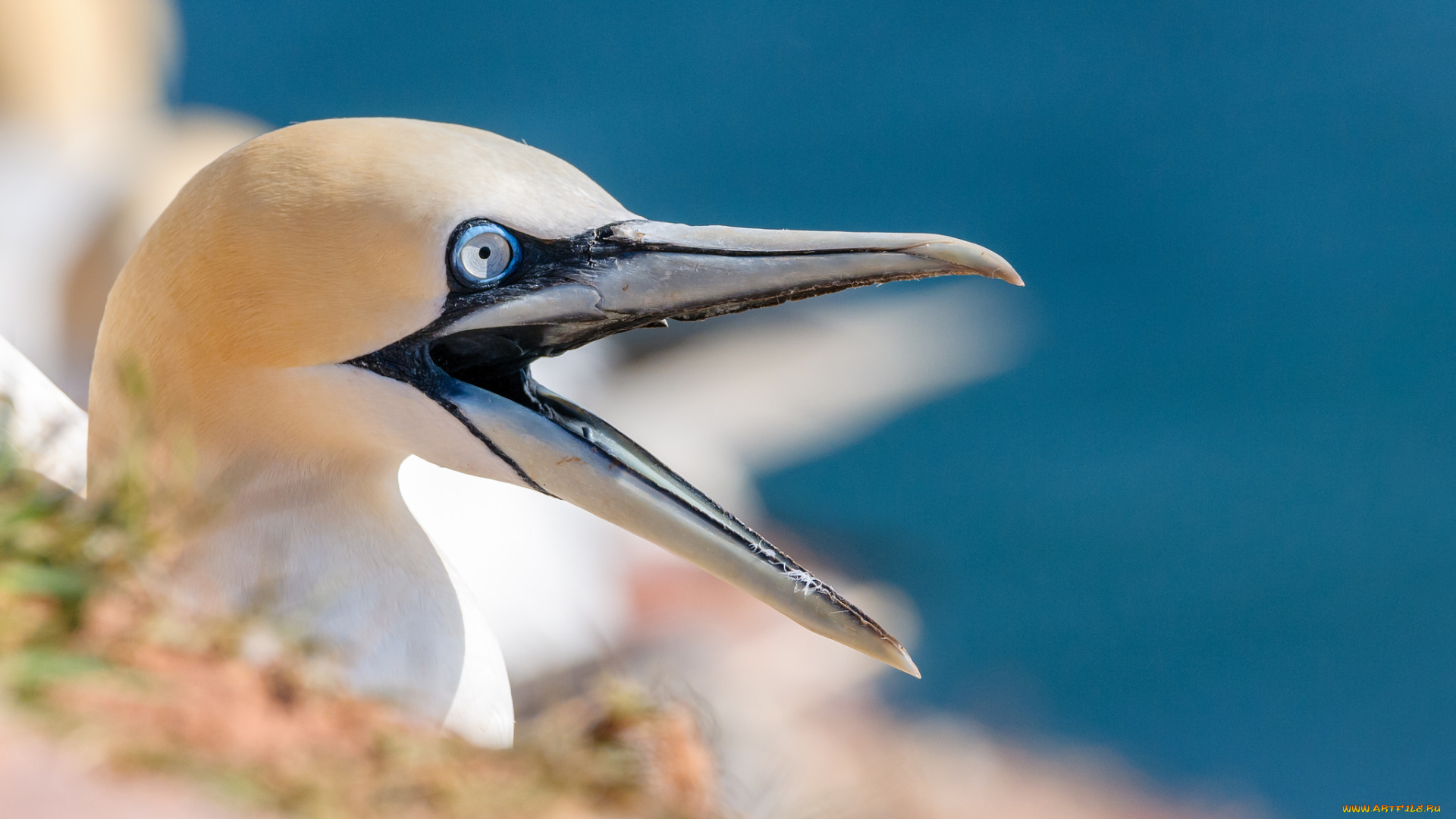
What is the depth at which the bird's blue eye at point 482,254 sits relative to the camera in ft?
6.48

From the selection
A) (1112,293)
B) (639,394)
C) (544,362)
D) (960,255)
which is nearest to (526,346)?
(960,255)

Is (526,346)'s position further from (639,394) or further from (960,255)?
(639,394)

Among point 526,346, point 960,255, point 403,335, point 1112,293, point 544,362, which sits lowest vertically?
point 403,335

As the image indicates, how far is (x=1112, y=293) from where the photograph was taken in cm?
814

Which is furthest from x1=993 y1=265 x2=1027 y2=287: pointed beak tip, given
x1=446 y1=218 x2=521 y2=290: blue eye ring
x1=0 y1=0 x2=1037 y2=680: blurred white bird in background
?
x1=0 y1=0 x2=1037 y2=680: blurred white bird in background

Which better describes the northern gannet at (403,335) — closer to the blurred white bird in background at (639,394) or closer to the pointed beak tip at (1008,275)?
the pointed beak tip at (1008,275)

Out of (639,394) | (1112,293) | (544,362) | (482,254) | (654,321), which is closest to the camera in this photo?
(482,254)

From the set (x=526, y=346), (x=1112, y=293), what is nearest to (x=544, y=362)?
(x=526, y=346)

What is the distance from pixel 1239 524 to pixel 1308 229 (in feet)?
A: 7.43

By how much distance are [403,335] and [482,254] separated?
197 millimetres

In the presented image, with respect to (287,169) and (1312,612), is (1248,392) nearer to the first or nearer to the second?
(1312,612)

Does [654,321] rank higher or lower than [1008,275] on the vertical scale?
lower

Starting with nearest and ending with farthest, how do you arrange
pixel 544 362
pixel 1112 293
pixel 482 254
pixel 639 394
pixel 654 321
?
pixel 482 254
pixel 654 321
pixel 544 362
pixel 639 394
pixel 1112 293

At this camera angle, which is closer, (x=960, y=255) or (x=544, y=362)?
(x=960, y=255)
